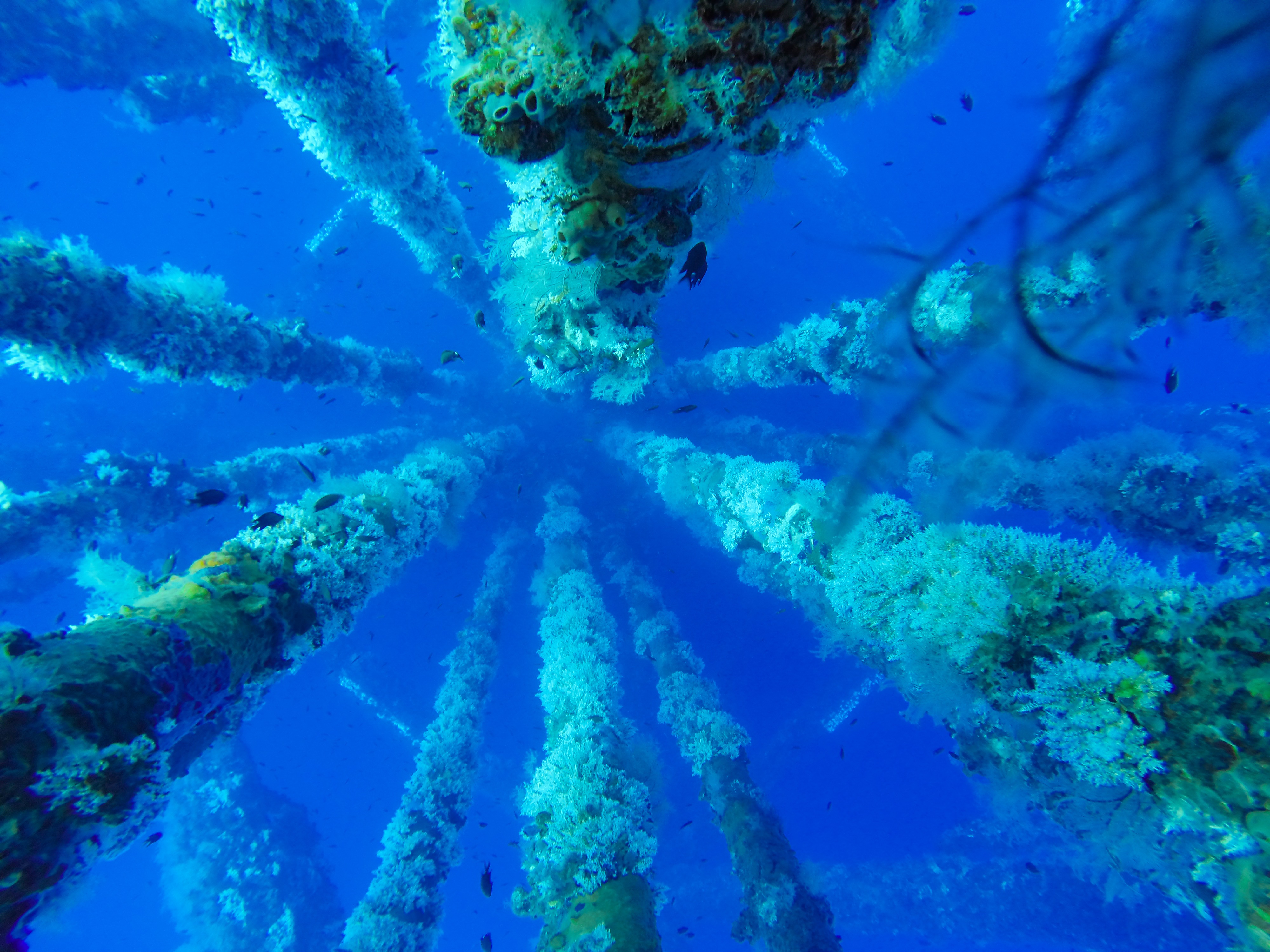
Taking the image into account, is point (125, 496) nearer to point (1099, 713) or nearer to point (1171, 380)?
point (1099, 713)

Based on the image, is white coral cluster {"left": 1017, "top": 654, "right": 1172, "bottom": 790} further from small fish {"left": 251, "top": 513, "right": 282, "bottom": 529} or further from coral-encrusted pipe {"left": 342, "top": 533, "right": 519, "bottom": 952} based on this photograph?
coral-encrusted pipe {"left": 342, "top": 533, "right": 519, "bottom": 952}

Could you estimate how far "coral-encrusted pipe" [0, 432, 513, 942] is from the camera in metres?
2.38

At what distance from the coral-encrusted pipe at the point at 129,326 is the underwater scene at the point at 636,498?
0.06m

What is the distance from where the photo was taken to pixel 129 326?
6453 mm

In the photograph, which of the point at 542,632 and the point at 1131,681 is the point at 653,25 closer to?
the point at 1131,681

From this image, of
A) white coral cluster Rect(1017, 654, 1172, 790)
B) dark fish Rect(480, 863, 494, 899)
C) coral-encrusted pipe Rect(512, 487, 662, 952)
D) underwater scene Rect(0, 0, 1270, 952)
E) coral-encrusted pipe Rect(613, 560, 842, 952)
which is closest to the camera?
underwater scene Rect(0, 0, 1270, 952)

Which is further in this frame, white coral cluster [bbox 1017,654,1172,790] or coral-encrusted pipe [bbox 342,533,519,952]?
coral-encrusted pipe [bbox 342,533,519,952]

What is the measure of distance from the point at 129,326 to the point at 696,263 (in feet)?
24.9

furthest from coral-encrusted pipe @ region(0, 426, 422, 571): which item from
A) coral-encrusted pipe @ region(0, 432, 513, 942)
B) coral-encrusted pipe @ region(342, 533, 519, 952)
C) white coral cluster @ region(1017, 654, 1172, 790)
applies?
white coral cluster @ region(1017, 654, 1172, 790)

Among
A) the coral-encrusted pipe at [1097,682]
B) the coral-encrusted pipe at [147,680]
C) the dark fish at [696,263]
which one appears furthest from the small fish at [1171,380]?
the coral-encrusted pipe at [147,680]

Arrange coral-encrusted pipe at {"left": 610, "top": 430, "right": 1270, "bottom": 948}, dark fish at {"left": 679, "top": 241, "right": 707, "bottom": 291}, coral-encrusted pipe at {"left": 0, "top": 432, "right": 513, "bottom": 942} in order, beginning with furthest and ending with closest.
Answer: dark fish at {"left": 679, "top": 241, "right": 707, "bottom": 291}, coral-encrusted pipe at {"left": 610, "top": 430, "right": 1270, "bottom": 948}, coral-encrusted pipe at {"left": 0, "top": 432, "right": 513, "bottom": 942}

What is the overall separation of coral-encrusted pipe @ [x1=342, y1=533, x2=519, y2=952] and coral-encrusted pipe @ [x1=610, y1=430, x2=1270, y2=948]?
6089 millimetres

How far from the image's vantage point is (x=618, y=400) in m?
4.45

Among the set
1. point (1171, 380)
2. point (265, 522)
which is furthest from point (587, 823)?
point (1171, 380)
